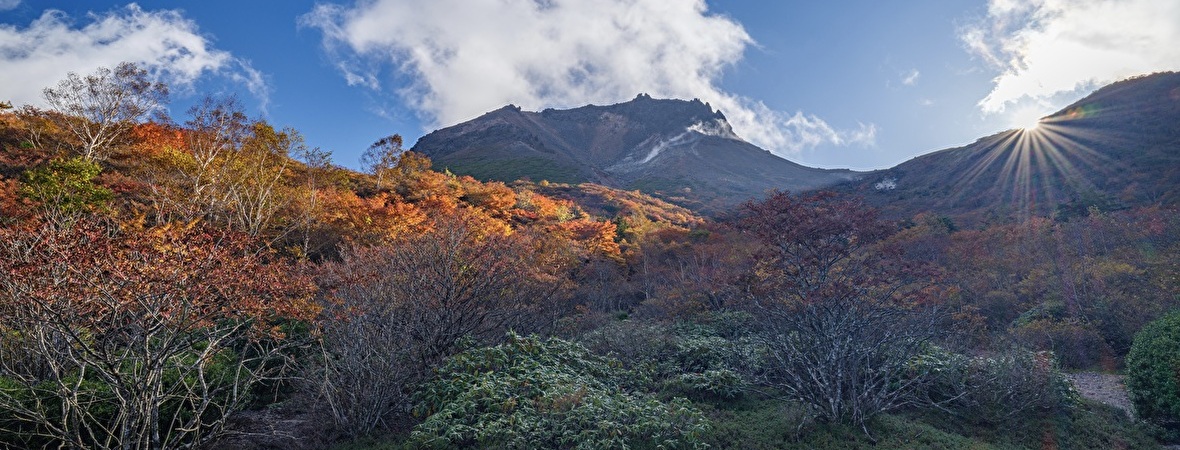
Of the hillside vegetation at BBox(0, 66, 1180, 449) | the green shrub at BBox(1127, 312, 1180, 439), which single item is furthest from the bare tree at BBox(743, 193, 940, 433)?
the green shrub at BBox(1127, 312, 1180, 439)

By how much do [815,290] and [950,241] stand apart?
24.8 meters

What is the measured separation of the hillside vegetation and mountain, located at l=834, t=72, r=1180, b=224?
22.1 m

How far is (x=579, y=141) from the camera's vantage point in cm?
15600

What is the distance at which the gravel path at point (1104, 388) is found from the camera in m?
10.5

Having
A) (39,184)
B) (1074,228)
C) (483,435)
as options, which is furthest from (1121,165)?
(39,184)

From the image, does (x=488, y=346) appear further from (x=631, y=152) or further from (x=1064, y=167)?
(x=631, y=152)

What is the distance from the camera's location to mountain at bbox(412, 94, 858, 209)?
78750 millimetres

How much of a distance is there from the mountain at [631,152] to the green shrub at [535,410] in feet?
187

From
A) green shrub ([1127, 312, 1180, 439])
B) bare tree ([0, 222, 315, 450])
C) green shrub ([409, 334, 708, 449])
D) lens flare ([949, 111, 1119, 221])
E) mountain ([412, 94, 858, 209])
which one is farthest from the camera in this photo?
mountain ([412, 94, 858, 209])

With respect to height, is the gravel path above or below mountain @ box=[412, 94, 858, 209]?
below

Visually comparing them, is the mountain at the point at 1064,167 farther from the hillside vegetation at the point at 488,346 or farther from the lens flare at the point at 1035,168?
the hillside vegetation at the point at 488,346

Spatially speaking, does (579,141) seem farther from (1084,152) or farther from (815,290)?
(815,290)

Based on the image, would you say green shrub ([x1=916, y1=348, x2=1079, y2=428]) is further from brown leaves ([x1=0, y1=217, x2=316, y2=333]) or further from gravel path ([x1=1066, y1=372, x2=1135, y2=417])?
brown leaves ([x1=0, y1=217, x2=316, y2=333])

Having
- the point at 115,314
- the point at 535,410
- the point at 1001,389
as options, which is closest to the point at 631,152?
the point at 1001,389
